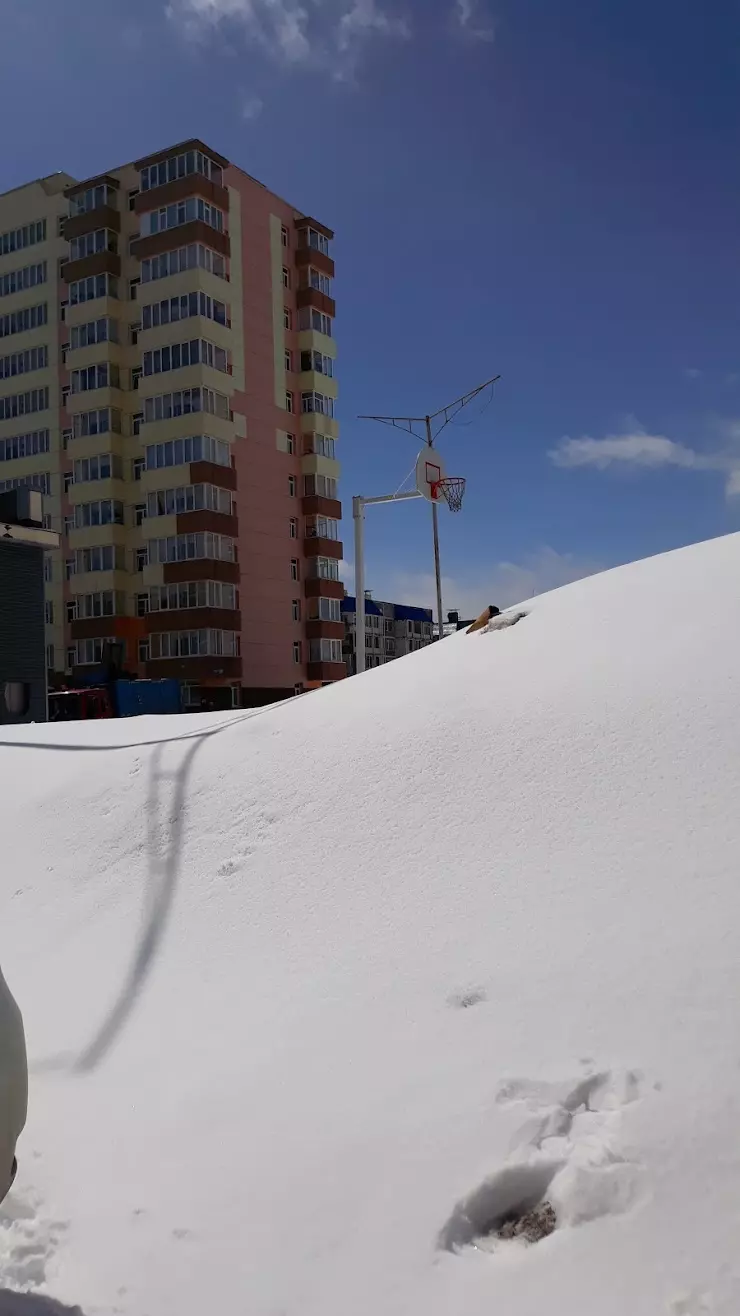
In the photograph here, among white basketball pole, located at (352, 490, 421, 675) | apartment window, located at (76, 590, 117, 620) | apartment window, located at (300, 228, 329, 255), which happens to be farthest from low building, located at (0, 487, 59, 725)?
apartment window, located at (300, 228, 329, 255)

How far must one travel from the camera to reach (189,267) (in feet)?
114

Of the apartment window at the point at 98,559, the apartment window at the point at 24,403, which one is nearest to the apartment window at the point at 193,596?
the apartment window at the point at 98,559

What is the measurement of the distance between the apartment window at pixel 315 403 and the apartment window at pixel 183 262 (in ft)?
18.9

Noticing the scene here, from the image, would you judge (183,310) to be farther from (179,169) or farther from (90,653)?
(90,653)

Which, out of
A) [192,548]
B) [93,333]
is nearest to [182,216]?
[93,333]

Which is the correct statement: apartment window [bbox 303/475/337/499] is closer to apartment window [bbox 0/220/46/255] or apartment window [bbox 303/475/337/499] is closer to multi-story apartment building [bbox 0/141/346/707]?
multi-story apartment building [bbox 0/141/346/707]

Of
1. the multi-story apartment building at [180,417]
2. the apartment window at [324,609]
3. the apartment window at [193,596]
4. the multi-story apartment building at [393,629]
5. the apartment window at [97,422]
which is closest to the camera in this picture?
the apartment window at [193,596]

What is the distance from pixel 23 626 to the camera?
65.7ft

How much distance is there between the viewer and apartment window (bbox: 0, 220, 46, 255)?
3947 centimetres

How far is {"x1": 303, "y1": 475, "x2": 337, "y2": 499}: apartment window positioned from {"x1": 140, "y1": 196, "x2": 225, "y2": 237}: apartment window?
9.81 metres

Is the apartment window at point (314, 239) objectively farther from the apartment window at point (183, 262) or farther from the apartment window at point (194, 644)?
the apartment window at point (194, 644)

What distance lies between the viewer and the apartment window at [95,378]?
3638cm

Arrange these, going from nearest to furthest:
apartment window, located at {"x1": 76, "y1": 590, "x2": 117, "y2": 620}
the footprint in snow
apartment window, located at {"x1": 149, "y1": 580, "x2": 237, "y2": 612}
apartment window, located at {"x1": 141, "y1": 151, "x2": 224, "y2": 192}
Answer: the footprint in snow
apartment window, located at {"x1": 149, "y1": 580, "x2": 237, "y2": 612}
apartment window, located at {"x1": 141, "y1": 151, "x2": 224, "y2": 192}
apartment window, located at {"x1": 76, "y1": 590, "x2": 117, "y2": 620}

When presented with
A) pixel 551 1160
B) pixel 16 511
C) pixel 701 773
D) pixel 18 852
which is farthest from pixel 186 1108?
pixel 16 511
